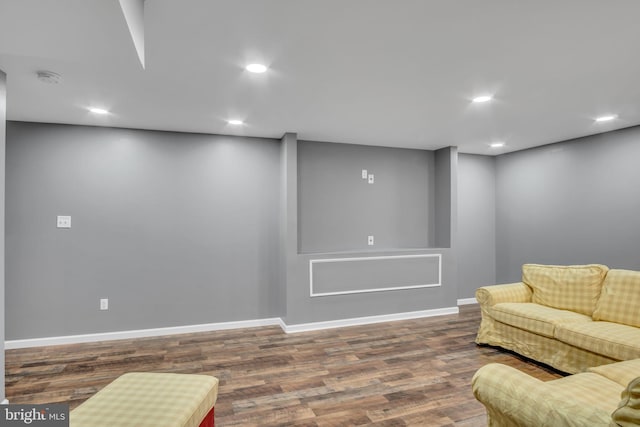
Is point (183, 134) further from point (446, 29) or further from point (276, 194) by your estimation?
point (446, 29)

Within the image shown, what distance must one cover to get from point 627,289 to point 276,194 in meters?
3.71

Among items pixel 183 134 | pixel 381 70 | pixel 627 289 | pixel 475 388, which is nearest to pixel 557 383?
pixel 475 388

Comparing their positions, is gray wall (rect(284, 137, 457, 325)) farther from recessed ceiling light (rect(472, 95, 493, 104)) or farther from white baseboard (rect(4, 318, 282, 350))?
recessed ceiling light (rect(472, 95, 493, 104))

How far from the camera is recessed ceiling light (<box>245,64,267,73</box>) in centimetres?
244

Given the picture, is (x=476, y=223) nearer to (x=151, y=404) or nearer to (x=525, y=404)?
(x=525, y=404)

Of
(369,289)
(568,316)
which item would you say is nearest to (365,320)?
(369,289)

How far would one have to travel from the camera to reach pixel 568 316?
3.16 meters

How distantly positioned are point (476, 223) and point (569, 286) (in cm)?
245

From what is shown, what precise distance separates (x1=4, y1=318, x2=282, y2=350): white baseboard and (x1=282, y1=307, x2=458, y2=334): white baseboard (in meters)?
0.35

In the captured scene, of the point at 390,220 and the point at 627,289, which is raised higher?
the point at 390,220

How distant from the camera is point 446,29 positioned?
198cm

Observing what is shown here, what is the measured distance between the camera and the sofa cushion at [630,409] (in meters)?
1.02

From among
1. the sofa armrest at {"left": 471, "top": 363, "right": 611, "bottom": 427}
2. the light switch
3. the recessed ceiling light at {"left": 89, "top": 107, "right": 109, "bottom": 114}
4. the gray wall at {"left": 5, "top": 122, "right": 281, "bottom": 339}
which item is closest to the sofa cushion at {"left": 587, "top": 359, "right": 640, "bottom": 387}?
the sofa armrest at {"left": 471, "top": 363, "right": 611, "bottom": 427}

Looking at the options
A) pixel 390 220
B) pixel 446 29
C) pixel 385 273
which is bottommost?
pixel 385 273
